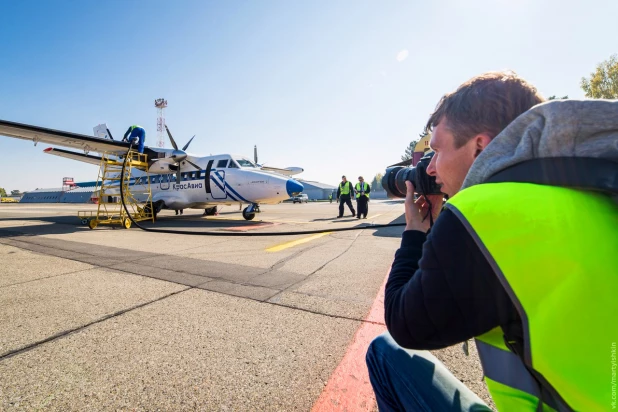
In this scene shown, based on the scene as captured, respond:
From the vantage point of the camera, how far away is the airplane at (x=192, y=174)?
9.05 meters

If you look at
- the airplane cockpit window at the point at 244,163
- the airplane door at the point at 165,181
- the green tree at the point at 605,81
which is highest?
the green tree at the point at 605,81

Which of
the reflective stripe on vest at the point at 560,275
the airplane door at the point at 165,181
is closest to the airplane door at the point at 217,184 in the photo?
the airplane door at the point at 165,181

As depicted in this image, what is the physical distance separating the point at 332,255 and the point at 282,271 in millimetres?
1172

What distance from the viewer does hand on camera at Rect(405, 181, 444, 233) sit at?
1.06m

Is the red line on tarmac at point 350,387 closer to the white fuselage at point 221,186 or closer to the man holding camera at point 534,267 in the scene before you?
the man holding camera at point 534,267

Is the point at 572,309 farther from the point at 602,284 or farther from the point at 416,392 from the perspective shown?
the point at 416,392

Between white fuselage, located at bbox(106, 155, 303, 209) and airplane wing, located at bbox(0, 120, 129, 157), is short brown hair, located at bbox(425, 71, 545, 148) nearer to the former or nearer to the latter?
white fuselage, located at bbox(106, 155, 303, 209)

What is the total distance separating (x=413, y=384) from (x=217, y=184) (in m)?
10.4

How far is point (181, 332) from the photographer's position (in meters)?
1.89

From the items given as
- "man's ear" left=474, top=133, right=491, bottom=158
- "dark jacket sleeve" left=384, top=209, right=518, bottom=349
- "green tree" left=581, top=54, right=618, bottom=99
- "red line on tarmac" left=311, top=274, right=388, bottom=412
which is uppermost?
"green tree" left=581, top=54, right=618, bottom=99

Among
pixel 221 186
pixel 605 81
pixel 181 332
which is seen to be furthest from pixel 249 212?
pixel 605 81

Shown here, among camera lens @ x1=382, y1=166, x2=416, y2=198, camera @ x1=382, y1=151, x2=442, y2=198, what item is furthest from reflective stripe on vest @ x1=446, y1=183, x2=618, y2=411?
camera lens @ x1=382, y1=166, x2=416, y2=198

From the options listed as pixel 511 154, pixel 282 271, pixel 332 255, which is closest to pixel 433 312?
pixel 511 154

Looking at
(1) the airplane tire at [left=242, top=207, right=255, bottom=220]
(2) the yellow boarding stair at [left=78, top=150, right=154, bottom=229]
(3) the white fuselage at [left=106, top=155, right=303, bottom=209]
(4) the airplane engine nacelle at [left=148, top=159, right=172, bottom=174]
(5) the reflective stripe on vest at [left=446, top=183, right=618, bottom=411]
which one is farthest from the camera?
(4) the airplane engine nacelle at [left=148, top=159, right=172, bottom=174]
